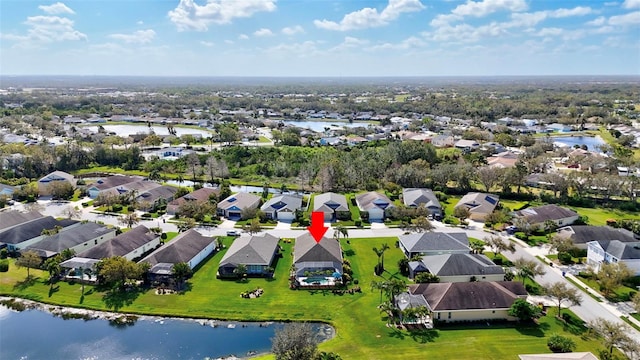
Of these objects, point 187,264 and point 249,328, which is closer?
point 249,328

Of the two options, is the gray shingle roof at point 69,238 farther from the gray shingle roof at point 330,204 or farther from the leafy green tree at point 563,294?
the leafy green tree at point 563,294

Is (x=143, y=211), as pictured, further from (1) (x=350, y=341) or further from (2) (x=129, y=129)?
(2) (x=129, y=129)

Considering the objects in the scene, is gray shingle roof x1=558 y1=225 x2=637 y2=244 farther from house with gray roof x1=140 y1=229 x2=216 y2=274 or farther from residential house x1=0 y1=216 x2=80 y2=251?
→ residential house x1=0 y1=216 x2=80 y2=251

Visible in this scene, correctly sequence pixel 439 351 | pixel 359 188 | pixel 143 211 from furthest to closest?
pixel 359 188, pixel 143 211, pixel 439 351

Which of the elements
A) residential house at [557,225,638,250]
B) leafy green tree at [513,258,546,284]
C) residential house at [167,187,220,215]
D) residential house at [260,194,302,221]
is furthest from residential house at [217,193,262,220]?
residential house at [557,225,638,250]

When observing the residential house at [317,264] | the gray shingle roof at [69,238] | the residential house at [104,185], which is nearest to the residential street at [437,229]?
the residential house at [104,185]

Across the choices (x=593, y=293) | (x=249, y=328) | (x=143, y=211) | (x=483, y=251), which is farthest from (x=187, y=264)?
(x=593, y=293)
